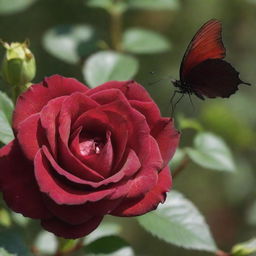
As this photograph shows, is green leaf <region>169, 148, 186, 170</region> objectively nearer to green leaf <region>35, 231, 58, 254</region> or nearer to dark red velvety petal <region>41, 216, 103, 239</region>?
green leaf <region>35, 231, 58, 254</region>

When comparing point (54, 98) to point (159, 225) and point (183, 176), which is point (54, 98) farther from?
point (183, 176)

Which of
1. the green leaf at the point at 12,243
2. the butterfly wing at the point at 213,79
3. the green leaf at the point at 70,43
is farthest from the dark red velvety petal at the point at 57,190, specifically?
the green leaf at the point at 70,43

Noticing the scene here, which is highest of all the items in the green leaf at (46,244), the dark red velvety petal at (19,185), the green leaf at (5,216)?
the dark red velvety petal at (19,185)

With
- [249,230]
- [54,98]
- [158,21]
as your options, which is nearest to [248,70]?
[158,21]

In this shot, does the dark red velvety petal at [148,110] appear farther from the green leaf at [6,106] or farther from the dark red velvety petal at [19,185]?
the green leaf at [6,106]

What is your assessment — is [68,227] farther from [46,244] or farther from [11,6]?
[11,6]
